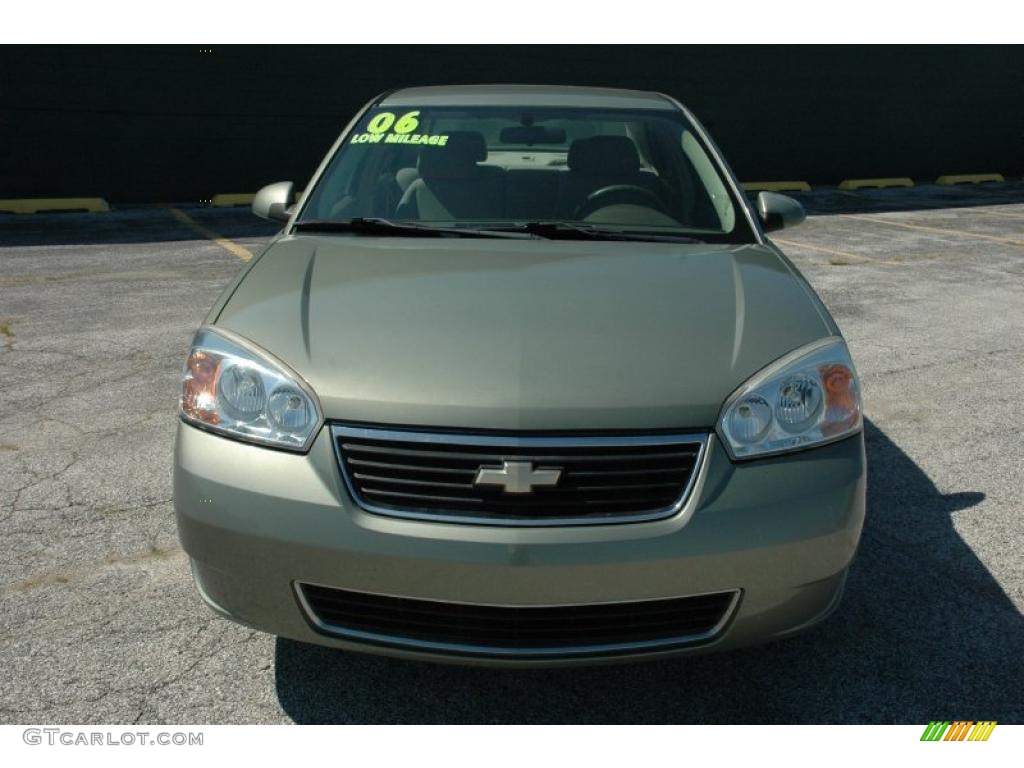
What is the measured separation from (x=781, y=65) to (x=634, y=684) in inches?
603

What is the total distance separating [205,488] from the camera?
7.53 ft

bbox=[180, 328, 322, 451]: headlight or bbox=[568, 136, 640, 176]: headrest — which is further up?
bbox=[568, 136, 640, 176]: headrest

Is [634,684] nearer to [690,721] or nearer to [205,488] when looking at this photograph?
[690,721]

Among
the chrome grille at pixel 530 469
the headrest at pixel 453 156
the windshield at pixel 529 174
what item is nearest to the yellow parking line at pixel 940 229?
the windshield at pixel 529 174

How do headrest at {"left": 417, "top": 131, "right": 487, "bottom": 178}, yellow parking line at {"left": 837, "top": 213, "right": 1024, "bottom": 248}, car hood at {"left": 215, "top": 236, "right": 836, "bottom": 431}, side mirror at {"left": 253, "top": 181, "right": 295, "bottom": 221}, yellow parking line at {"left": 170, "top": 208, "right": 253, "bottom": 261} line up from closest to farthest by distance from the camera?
car hood at {"left": 215, "top": 236, "right": 836, "bottom": 431} < headrest at {"left": 417, "top": 131, "right": 487, "bottom": 178} < side mirror at {"left": 253, "top": 181, "right": 295, "bottom": 221} < yellow parking line at {"left": 170, "top": 208, "right": 253, "bottom": 261} < yellow parking line at {"left": 837, "top": 213, "right": 1024, "bottom": 248}

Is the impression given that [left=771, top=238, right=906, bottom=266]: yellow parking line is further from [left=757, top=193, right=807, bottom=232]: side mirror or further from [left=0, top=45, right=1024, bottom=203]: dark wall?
[left=757, top=193, right=807, bottom=232]: side mirror

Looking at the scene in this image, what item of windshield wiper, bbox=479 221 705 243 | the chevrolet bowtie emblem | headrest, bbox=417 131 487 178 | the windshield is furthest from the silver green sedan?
headrest, bbox=417 131 487 178

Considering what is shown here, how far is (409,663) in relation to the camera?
8.80 feet

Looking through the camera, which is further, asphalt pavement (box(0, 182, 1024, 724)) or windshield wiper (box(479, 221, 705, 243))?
windshield wiper (box(479, 221, 705, 243))

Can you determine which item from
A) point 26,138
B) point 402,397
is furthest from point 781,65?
point 402,397

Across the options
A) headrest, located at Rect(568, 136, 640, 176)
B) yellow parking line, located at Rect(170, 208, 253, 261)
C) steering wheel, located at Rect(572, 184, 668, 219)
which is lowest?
yellow parking line, located at Rect(170, 208, 253, 261)
